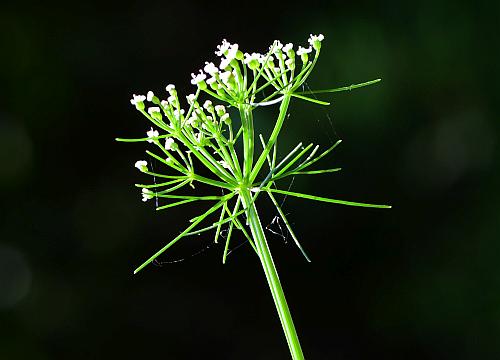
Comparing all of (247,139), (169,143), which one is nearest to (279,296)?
(247,139)

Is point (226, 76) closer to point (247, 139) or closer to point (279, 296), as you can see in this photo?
point (247, 139)

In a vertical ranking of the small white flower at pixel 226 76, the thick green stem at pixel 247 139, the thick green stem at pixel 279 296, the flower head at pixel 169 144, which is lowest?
the thick green stem at pixel 279 296

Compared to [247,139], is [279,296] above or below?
below

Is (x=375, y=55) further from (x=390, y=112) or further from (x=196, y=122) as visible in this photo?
(x=196, y=122)

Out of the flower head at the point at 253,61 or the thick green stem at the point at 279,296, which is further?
the flower head at the point at 253,61

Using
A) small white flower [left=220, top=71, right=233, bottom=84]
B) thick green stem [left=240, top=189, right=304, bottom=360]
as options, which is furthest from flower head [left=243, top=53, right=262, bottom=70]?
thick green stem [left=240, top=189, right=304, bottom=360]

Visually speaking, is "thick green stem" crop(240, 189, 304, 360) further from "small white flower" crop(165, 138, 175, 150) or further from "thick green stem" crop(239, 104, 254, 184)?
"small white flower" crop(165, 138, 175, 150)

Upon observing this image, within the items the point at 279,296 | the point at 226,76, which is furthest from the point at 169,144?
the point at 279,296

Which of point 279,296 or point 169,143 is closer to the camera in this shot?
point 279,296

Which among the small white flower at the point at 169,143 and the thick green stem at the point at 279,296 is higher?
the small white flower at the point at 169,143

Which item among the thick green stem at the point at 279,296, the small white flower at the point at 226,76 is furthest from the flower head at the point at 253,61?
the thick green stem at the point at 279,296

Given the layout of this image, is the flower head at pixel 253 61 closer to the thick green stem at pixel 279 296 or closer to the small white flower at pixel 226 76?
the small white flower at pixel 226 76

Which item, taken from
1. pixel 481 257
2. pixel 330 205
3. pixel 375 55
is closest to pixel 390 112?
pixel 375 55
